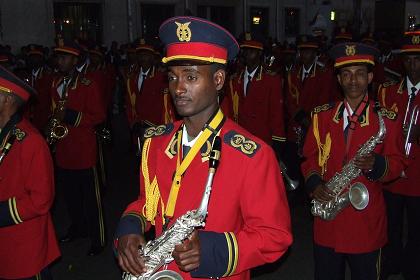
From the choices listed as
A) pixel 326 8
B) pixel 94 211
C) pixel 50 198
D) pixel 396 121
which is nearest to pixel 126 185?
pixel 94 211

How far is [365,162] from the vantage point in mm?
3627

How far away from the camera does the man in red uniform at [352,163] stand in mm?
3764

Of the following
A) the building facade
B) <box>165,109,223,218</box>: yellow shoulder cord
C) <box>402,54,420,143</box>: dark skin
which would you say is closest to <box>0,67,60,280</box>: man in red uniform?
<box>165,109,223,218</box>: yellow shoulder cord

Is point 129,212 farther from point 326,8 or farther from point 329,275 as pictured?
point 326,8

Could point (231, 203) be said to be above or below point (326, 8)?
below

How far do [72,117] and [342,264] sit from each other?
3.54 meters

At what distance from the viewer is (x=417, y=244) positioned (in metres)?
5.05

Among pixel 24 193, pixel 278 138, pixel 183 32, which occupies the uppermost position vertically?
pixel 183 32

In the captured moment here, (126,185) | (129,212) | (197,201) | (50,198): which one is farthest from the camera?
(126,185)

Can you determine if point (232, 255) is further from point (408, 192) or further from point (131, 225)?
point (408, 192)

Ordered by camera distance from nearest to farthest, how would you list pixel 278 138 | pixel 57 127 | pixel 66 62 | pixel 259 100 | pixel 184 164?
pixel 184 164 < pixel 57 127 < pixel 66 62 < pixel 278 138 < pixel 259 100

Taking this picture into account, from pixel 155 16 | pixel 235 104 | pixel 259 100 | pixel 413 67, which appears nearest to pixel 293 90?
pixel 235 104

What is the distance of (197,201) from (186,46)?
802 millimetres

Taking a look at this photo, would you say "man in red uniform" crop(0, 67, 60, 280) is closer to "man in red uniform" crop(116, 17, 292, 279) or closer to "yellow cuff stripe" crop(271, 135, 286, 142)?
"man in red uniform" crop(116, 17, 292, 279)
